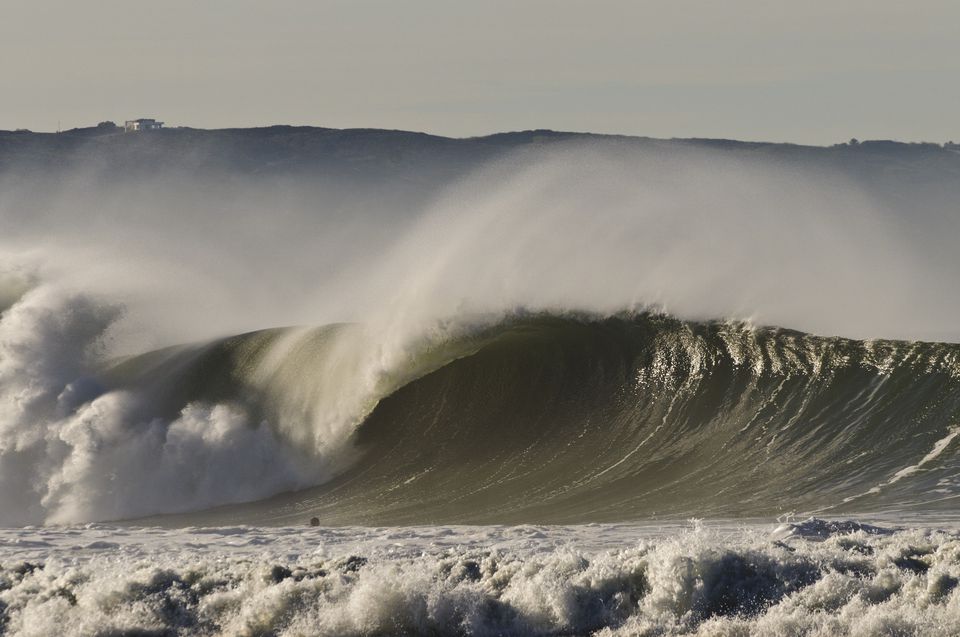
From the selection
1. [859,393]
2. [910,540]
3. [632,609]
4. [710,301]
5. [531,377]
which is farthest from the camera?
[710,301]

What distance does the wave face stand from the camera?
1641cm

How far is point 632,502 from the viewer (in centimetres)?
1625

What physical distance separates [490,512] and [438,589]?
18.0 ft

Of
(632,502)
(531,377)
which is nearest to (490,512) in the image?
(632,502)

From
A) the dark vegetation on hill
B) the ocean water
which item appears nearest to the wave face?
the ocean water

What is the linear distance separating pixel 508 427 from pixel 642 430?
2.01 meters

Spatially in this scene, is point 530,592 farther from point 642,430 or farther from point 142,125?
point 142,125

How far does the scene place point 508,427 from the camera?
20406 millimetres

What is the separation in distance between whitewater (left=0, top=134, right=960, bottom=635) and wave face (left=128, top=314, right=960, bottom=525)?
0.06 meters

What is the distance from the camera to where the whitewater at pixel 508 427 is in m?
11.1

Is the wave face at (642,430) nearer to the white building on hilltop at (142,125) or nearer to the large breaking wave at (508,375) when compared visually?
the large breaking wave at (508,375)

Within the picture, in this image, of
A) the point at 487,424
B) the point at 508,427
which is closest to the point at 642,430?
the point at 508,427

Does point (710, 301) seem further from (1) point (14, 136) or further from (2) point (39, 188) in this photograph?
(1) point (14, 136)

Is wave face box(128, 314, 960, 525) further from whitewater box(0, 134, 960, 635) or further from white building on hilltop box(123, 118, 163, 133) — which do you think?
white building on hilltop box(123, 118, 163, 133)
